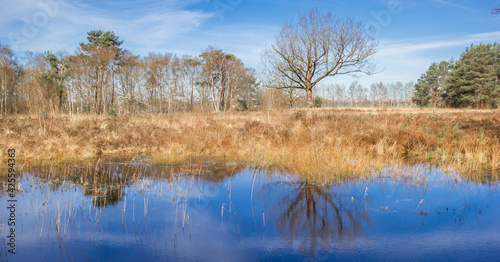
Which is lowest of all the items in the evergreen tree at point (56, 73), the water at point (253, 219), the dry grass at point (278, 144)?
the water at point (253, 219)

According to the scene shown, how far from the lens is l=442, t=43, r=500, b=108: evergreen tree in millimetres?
45281

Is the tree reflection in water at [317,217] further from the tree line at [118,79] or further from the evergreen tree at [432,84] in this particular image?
the evergreen tree at [432,84]

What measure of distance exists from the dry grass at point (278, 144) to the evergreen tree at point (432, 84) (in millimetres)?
51595

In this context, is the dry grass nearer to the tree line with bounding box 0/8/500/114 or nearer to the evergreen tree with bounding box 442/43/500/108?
the tree line with bounding box 0/8/500/114

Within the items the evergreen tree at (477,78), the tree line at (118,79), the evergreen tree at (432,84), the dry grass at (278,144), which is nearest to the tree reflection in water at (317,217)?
the dry grass at (278,144)

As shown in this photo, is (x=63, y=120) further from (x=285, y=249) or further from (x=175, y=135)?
(x=285, y=249)

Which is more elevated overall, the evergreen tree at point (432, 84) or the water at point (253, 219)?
the evergreen tree at point (432, 84)

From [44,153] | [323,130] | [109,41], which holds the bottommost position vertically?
[44,153]

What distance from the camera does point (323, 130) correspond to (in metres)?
13.4

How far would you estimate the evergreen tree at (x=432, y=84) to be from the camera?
59131 mm

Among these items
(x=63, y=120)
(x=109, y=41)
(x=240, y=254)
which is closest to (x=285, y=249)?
(x=240, y=254)

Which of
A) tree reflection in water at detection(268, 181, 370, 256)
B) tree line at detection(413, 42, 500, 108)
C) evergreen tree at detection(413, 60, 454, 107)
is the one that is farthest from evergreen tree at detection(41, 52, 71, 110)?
evergreen tree at detection(413, 60, 454, 107)

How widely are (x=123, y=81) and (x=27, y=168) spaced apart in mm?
33991

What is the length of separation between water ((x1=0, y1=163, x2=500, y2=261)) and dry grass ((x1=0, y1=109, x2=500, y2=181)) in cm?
140
